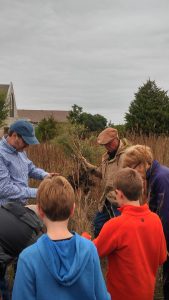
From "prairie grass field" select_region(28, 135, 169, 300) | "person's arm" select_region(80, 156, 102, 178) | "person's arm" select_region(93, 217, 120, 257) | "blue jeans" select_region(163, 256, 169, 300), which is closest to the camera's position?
"person's arm" select_region(93, 217, 120, 257)

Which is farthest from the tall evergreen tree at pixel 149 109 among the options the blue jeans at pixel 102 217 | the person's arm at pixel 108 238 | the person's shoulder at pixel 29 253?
the person's shoulder at pixel 29 253

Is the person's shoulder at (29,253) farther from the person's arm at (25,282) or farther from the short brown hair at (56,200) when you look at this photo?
the short brown hair at (56,200)

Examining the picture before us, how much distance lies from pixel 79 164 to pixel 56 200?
8.81 feet

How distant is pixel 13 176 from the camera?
3.31 metres

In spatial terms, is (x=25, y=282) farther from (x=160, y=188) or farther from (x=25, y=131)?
(x=25, y=131)

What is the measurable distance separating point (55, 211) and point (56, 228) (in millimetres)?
73

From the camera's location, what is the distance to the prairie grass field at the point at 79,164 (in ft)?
12.1

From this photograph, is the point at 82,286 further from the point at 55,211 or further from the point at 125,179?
the point at 125,179

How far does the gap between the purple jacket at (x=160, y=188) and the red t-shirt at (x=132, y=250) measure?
0.58 metres

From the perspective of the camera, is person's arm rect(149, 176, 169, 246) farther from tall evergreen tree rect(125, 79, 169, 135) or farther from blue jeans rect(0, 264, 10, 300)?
tall evergreen tree rect(125, 79, 169, 135)

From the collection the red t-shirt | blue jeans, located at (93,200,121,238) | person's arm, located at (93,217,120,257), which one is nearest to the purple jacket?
the red t-shirt

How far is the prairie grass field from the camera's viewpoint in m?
3.69

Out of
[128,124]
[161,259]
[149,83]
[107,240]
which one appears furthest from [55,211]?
[149,83]

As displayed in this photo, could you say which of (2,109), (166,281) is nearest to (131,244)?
Result: (166,281)
